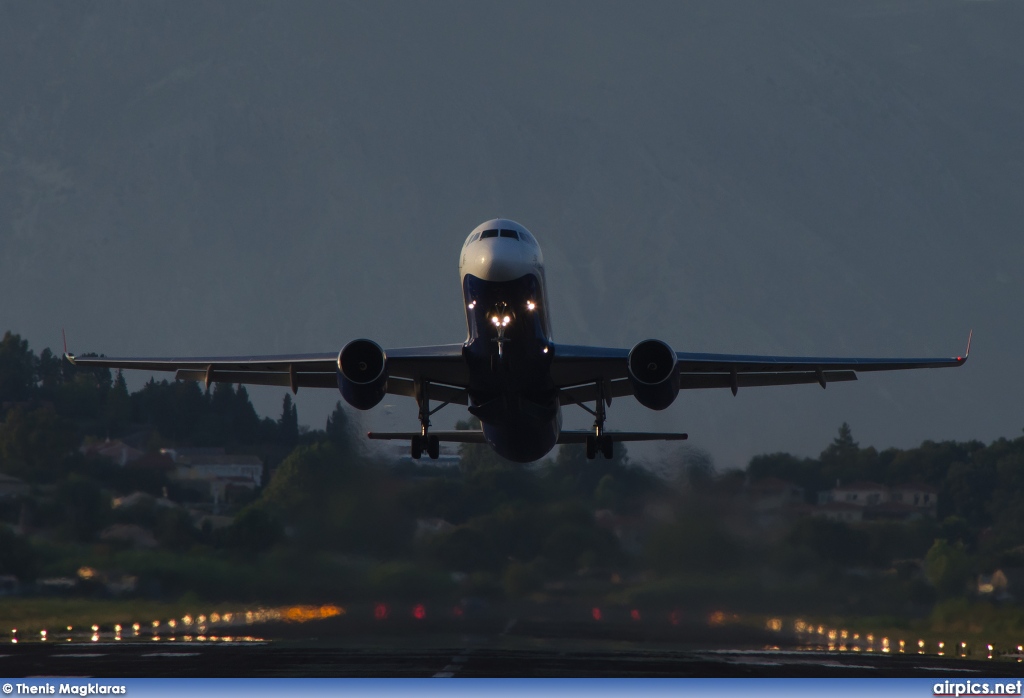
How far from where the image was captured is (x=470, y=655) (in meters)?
33.4

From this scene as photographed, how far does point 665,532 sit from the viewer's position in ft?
143

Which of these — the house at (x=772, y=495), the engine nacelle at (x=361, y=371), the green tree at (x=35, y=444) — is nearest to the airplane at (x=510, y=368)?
the engine nacelle at (x=361, y=371)

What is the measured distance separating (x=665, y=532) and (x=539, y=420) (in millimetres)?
11463

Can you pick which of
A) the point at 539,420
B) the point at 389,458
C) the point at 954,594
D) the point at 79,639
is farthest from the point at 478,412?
the point at 954,594

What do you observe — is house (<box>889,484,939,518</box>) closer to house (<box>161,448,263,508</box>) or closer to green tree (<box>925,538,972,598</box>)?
green tree (<box>925,538,972,598</box>)

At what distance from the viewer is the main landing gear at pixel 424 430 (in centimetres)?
3472

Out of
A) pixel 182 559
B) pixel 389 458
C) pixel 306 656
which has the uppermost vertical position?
pixel 389 458

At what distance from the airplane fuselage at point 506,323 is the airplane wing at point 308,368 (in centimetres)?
113

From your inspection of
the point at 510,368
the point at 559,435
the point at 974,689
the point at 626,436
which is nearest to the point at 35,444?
the point at 559,435

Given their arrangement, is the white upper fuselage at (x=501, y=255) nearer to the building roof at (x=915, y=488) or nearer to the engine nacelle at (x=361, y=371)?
the engine nacelle at (x=361, y=371)

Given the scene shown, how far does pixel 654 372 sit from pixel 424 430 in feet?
23.1

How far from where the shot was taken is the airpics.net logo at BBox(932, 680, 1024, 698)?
23641 millimetres

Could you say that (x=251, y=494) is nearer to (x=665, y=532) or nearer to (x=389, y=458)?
(x=389, y=458)

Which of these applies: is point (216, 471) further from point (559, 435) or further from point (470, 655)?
point (470, 655)
